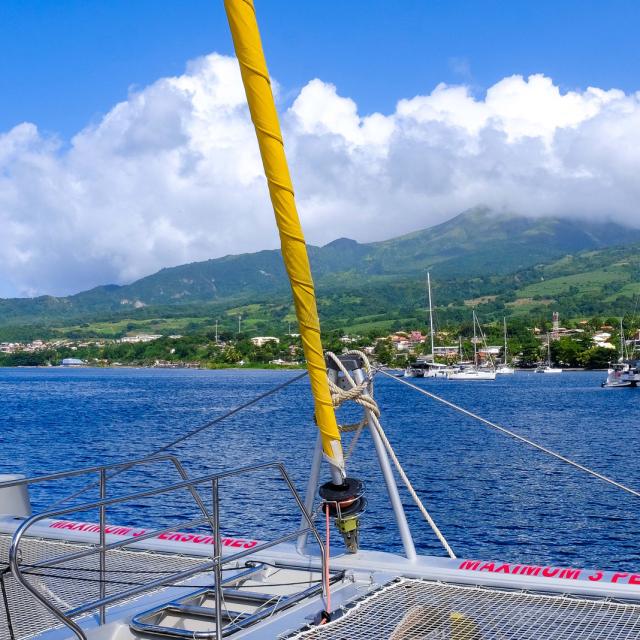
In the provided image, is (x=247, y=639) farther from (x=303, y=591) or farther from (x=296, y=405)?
(x=296, y=405)

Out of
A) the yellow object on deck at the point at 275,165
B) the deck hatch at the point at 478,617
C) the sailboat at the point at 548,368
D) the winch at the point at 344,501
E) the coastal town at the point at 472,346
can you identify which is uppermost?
the yellow object on deck at the point at 275,165

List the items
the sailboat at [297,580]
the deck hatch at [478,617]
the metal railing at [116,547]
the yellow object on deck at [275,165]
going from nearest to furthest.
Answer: the metal railing at [116,547]
the yellow object on deck at [275,165]
the sailboat at [297,580]
the deck hatch at [478,617]

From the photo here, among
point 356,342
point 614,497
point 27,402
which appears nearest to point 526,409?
point 614,497

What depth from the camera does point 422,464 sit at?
37.4 meters

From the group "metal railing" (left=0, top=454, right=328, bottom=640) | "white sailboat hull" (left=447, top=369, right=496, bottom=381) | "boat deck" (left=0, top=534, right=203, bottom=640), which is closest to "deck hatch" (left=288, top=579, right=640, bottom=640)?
"metal railing" (left=0, top=454, right=328, bottom=640)

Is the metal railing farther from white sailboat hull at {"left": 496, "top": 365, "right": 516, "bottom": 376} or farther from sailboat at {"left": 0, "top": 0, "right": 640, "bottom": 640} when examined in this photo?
white sailboat hull at {"left": 496, "top": 365, "right": 516, "bottom": 376}

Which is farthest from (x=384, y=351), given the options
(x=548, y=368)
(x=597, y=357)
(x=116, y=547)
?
(x=116, y=547)

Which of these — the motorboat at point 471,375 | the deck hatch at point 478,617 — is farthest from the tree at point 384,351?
the deck hatch at point 478,617

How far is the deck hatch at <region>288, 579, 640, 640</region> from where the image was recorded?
550 centimetres

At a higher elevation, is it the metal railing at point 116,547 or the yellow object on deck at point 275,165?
the yellow object on deck at point 275,165

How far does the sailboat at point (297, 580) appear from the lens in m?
5.27

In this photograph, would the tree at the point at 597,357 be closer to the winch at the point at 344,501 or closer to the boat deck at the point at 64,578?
the boat deck at the point at 64,578

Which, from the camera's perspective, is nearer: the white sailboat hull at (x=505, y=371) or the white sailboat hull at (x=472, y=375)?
the white sailboat hull at (x=472, y=375)

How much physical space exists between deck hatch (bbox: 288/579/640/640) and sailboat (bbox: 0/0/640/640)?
0.01 m
